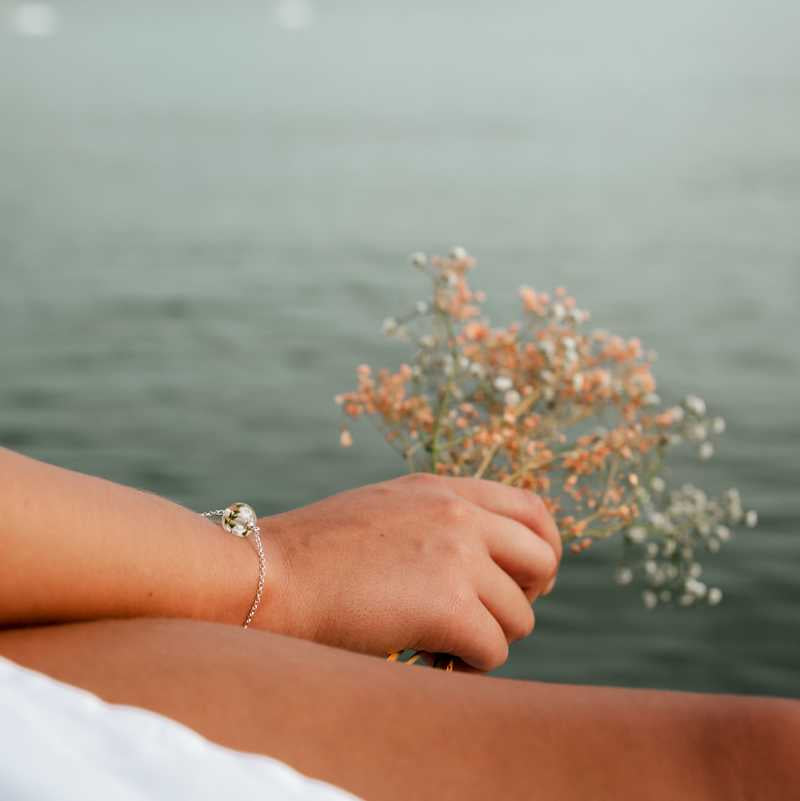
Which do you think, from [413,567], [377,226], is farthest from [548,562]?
[377,226]

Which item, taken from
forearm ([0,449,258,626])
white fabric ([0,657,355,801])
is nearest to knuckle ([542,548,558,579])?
forearm ([0,449,258,626])

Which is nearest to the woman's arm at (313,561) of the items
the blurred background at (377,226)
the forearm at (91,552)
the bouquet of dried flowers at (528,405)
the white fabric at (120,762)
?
the forearm at (91,552)

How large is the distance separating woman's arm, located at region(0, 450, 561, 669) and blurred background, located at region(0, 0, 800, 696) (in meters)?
1.76

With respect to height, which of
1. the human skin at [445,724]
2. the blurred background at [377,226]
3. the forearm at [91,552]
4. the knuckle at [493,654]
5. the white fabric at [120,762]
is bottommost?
the white fabric at [120,762]

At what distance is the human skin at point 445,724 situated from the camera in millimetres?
589

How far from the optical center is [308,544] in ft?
3.39

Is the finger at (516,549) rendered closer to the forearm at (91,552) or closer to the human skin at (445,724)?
the forearm at (91,552)

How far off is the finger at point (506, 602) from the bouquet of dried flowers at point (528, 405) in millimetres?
305

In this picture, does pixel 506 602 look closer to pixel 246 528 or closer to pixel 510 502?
pixel 510 502

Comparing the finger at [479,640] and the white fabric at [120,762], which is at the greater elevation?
the finger at [479,640]

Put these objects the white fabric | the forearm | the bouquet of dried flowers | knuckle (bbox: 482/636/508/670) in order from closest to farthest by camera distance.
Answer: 1. the white fabric
2. the forearm
3. knuckle (bbox: 482/636/508/670)
4. the bouquet of dried flowers

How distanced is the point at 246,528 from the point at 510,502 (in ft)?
0.93

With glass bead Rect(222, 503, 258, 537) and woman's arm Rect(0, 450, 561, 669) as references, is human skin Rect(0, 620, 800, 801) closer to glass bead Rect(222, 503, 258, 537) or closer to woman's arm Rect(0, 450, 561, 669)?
woman's arm Rect(0, 450, 561, 669)

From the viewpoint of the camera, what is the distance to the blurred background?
388 cm
